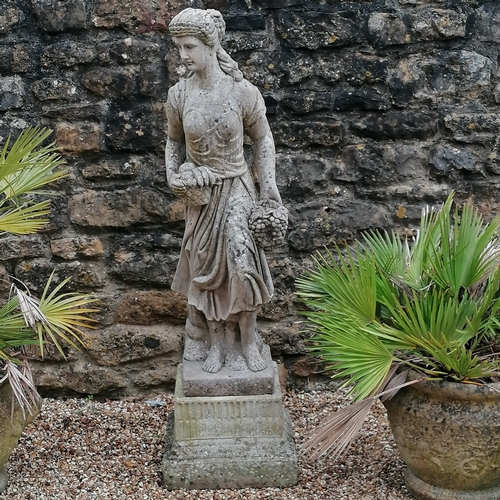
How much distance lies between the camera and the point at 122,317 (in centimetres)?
468

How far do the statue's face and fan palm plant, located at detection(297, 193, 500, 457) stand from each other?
1.02m

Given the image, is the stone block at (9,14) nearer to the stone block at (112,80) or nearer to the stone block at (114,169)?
the stone block at (112,80)

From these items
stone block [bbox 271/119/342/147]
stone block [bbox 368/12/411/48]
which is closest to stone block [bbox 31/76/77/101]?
stone block [bbox 271/119/342/147]

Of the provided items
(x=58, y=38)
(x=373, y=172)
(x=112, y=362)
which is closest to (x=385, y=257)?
(x=373, y=172)

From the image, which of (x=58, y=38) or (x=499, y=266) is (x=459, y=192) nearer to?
(x=499, y=266)

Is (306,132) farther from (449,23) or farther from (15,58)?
(15,58)

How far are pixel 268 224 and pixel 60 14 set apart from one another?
182 cm

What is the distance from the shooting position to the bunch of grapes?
136 inches

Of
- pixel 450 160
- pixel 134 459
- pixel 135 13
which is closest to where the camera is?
pixel 134 459

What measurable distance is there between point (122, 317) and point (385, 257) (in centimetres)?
169

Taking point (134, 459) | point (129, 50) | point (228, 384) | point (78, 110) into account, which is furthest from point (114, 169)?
point (134, 459)

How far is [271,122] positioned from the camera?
443cm

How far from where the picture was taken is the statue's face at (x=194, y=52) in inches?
130

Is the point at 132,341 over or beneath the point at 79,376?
over
